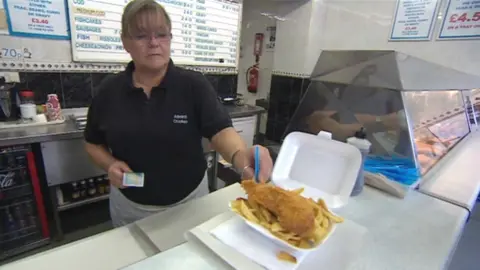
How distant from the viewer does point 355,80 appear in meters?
1.62

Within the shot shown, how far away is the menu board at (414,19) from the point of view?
2.48m

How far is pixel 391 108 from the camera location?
1.36 m

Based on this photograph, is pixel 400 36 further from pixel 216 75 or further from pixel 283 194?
pixel 283 194

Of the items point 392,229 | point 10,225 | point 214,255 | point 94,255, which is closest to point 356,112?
point 392,229

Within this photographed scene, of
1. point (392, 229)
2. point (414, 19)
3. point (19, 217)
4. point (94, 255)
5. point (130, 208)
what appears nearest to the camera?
point (94, 255)

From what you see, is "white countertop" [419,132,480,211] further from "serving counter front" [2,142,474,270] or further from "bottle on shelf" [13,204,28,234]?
"bottle on shelf" [13,204,28,234]

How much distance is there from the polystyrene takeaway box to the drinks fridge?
1.63 metres

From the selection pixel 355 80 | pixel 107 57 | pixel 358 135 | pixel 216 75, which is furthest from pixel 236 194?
pixel 216 75

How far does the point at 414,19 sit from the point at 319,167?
2.50 meters

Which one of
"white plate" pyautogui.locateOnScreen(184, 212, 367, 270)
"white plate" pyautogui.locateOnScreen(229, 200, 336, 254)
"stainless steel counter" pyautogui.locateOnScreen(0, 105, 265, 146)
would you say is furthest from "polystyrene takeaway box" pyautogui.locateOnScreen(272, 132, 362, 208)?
"stainless steel counter" pyautogui.locateOnScreen(0, 105, 265, 146)

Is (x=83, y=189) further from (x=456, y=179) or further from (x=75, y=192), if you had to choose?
(x=456, y=179)

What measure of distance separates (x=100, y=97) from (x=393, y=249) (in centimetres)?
114

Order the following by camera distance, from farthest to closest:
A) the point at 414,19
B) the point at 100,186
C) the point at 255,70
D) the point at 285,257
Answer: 1. the point at 255,70
2. the point at 414,19
3. the point at 100,186
4. the point at 285,257

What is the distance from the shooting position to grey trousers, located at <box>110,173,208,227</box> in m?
1.09
